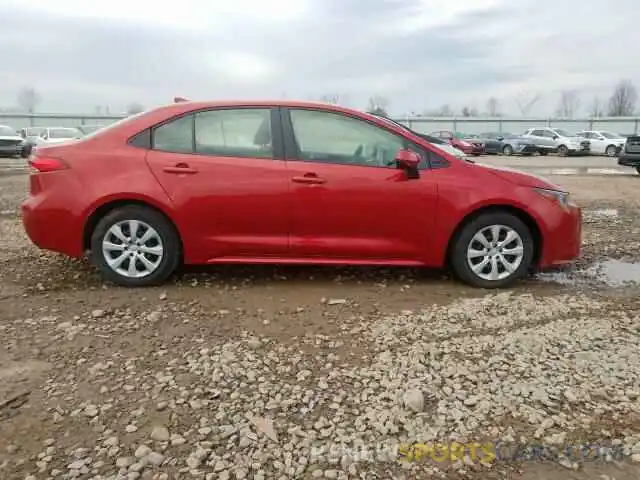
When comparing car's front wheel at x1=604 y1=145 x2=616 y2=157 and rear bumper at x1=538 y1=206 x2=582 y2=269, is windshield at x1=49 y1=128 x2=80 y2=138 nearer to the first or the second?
rear bumper at x1=538 y1=206 x2=582 y2=269

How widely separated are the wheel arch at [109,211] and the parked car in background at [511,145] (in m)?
30.2

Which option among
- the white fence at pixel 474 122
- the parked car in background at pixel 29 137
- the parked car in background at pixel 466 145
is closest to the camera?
the parked car in background at pixel 29 137

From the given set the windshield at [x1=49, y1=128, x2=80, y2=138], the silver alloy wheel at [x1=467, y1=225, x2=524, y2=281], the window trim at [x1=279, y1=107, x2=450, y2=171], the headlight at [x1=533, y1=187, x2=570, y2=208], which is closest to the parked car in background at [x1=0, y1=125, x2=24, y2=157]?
the windshield at [x1=49, y1=128, x2=80, y2=138]

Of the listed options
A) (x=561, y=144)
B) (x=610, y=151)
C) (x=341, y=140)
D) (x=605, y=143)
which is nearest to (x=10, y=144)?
(x=341, y=140)

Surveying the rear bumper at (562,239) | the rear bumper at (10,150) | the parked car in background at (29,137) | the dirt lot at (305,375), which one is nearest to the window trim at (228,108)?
the dirt lot at (305,375)

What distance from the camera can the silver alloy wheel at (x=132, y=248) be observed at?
445 centimetres

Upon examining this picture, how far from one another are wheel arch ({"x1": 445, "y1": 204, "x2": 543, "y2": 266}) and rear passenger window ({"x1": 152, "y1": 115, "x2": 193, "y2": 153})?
229 centimetres

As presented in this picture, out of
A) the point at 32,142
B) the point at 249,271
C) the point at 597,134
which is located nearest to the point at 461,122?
the point at 597,134

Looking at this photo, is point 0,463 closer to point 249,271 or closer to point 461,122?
point 249,271

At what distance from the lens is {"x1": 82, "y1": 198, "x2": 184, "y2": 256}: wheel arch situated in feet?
14.5

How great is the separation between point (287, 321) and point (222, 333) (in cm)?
47

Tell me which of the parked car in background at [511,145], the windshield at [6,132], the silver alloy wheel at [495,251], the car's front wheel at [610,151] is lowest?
the silver alloy wheel at [495,251]

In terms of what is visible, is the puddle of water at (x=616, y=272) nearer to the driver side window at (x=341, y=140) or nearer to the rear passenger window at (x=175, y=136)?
the driver side window at (x=341, y=140)

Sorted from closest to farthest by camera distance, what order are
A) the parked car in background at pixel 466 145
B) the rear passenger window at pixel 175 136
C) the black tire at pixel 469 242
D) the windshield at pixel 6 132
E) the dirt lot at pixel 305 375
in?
the dirt lot at pixel 305 375
the rear passenger window at pixel 175 136
the black tire at pixel 469 242
the windshield at pixel 6 132
the parked car in background at pixel 466 145
